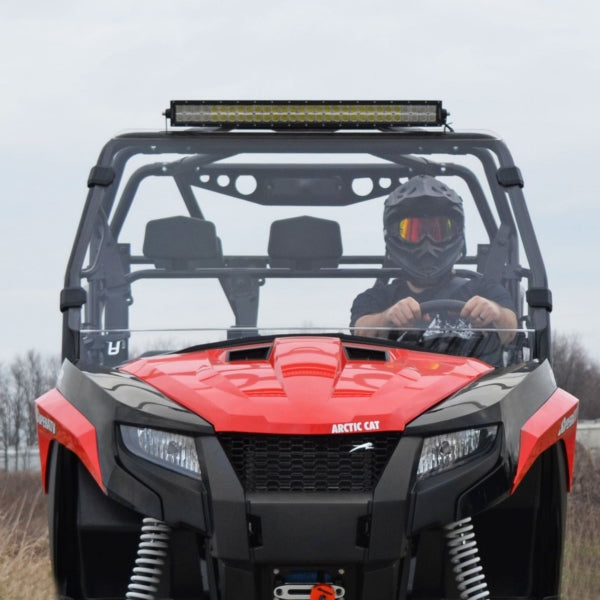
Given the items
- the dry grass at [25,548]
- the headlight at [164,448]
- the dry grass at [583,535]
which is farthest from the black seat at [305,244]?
the dry grass at [583,535]

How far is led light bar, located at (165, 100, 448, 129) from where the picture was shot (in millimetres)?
5336

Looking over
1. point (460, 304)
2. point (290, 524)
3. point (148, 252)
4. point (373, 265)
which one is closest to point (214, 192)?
point (148, 252)

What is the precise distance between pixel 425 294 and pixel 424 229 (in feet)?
0.91

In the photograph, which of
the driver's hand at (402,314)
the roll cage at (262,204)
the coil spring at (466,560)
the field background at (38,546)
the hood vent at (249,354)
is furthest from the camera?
the field background at (38,546)

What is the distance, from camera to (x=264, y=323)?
4961 millimetres

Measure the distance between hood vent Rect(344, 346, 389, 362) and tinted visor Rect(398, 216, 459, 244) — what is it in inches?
29.8

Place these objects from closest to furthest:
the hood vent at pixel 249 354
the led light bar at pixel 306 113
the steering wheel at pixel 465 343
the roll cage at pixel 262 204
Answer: the hood vent at pixel 249 354 < the steering wheel at pixel 465 343 < the roll cage at pixel 262 204 < the led light bar at pixel 306 113

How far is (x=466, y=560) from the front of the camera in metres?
4.06

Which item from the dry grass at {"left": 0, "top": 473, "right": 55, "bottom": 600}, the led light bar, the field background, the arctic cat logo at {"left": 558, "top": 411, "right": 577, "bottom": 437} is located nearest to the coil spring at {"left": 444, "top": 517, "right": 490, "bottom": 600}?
the arctic cat logo at {"left": 558, "top": 411, "right": 577, "bottom": 437}

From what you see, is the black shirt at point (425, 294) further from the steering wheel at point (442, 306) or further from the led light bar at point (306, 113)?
the led light bar at point (306, 113)

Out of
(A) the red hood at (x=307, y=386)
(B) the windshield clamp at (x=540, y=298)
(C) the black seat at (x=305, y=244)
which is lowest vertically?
(A) the red hood at (x=307, y=386)

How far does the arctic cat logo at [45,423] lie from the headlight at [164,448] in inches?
14.6

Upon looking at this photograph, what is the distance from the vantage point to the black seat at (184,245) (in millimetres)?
5164

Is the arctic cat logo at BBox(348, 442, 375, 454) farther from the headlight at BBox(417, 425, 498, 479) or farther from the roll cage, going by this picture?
the roll cage
